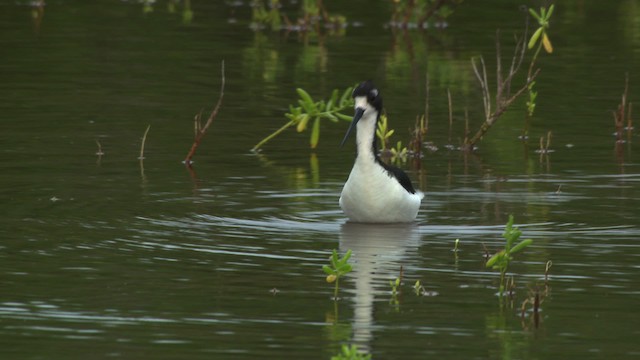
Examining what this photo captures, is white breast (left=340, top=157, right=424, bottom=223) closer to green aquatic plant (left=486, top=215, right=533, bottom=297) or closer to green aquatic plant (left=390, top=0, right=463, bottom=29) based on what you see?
green aquatic plant (left=486, top=215, right=533, bottom=297)

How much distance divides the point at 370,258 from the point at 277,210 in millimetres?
2174

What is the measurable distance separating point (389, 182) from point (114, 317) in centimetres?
420

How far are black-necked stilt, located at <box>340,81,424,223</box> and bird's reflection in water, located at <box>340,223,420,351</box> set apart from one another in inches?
4.1

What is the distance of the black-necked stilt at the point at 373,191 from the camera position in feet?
44.1

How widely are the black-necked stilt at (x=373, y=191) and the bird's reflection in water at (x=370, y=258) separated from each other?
0.11m

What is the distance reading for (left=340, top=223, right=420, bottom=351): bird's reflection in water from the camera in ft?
32.0

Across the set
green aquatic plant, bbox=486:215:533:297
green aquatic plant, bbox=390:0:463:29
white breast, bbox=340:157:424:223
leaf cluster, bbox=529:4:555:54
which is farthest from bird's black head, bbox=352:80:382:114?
green aquatic plant, bbox=390:0:463:29

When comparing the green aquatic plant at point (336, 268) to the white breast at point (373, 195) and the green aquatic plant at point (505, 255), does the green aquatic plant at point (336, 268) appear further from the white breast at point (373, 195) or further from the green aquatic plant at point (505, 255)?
the white breast at point (373, 195)

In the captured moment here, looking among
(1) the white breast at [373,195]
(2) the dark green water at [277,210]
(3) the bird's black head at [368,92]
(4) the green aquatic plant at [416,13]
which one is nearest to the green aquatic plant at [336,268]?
(2) the dark green water at [277,210]

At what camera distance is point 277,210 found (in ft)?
46.2

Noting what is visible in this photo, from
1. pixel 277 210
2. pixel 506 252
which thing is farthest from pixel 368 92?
pixel 506 252

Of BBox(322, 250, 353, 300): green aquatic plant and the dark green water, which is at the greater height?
BBox(322, 250, 353, 300): green aquatic plant

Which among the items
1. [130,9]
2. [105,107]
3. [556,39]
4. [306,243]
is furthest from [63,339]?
[130,9]

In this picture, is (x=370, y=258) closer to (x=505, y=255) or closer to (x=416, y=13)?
(x=505, y=255)
